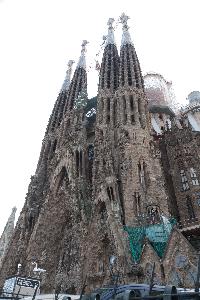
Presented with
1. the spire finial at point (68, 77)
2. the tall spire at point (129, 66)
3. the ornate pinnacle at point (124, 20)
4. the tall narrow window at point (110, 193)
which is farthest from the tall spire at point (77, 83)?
the tall narrow window at point (110, 193)

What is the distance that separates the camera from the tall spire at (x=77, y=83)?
36537 mm

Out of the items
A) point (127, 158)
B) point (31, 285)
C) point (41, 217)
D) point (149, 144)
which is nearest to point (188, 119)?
point (149, 144)

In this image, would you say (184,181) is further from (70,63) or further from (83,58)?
(70,63)

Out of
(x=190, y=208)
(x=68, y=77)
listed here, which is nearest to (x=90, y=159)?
(x=190, y=208)

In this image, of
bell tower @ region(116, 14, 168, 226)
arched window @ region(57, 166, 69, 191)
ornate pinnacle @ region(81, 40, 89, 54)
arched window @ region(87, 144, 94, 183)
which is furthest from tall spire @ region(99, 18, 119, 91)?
arched window @ region(57, 166, 69, 191)

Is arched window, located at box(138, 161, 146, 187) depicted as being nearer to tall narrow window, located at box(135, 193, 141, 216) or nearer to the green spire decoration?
tall narrow window, located at box(135, 193, 141, 216)

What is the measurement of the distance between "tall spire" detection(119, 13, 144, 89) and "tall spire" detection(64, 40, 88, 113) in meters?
5.71

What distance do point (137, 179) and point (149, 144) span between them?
3.85m

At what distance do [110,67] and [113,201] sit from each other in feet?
61.9

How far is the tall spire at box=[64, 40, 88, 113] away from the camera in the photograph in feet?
120

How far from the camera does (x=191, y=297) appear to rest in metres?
7.70

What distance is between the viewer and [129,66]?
111ft

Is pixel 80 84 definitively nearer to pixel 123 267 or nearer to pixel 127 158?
pixel 127 158

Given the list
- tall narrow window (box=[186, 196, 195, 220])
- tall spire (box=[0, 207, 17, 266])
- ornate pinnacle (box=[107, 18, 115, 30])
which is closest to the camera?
tall narrow window (box=[186, 196, 195, 220])
